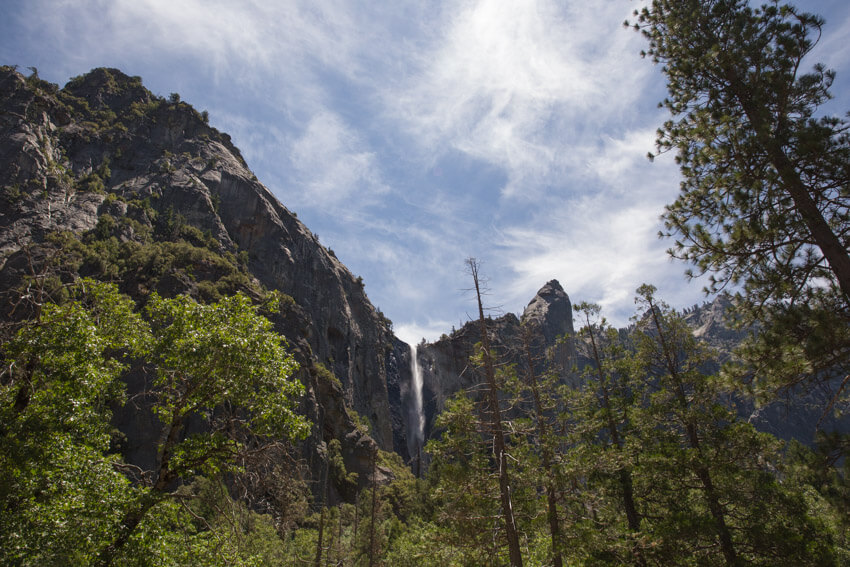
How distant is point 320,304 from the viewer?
76.2 metres

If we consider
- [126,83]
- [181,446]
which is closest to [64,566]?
[181,446]

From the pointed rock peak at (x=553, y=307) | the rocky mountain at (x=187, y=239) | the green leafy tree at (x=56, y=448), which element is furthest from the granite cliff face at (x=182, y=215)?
the pointed rock peak at (x=553, y=307)

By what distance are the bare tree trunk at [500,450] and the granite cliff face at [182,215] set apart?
37876 mm

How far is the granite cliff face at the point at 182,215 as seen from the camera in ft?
173

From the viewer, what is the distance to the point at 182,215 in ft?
218

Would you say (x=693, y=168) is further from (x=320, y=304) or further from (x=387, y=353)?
(x=387, y=353)

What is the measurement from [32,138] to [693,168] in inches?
3256

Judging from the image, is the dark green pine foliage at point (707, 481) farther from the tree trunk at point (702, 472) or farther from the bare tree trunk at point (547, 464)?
the bare tree trunk at point (547, 464)

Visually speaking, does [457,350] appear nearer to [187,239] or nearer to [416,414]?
[416,414]

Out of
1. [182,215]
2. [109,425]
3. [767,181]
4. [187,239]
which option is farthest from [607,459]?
[182,215]

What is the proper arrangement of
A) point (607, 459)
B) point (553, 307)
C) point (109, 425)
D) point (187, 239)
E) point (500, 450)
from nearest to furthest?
1. point (109, 425)
2. point (500, 450)
3. point (607, 459)
4. point (187, 239)
5. point (553, 307)

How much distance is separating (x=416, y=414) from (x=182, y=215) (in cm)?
5823

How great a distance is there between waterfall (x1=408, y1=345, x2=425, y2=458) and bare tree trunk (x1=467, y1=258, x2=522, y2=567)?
237 ft

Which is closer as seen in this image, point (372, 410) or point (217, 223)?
point (217, 223)
